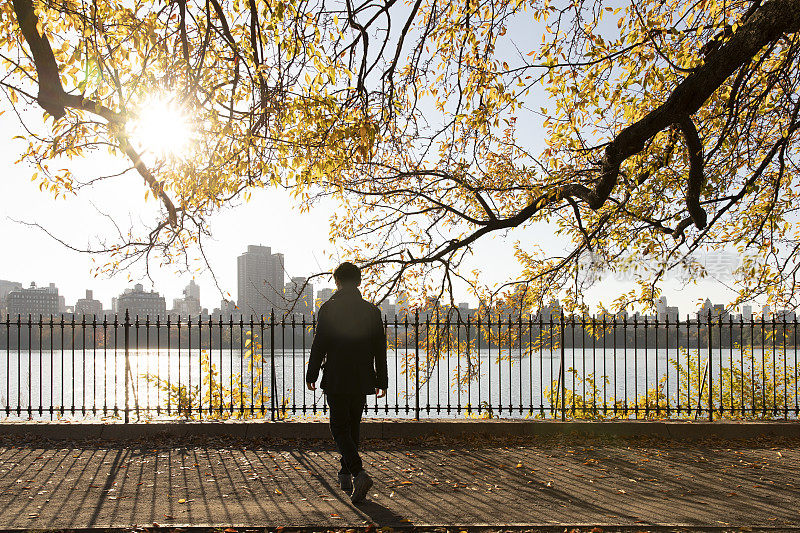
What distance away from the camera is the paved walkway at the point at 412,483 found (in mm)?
4957

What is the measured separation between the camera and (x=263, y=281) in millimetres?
11188

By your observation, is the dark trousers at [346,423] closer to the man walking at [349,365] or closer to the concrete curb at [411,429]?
the man walking at [349,365]

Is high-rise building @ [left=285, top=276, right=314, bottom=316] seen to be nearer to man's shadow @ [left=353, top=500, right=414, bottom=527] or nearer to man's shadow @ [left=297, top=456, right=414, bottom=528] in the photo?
man's shadow @ [left=297, top=456, right=414, bottom=528]

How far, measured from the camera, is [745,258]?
37.4 feet

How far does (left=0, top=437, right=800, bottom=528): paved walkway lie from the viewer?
→ 4.96 m

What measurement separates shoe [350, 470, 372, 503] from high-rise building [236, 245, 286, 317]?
4737 millimetres

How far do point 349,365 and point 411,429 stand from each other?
3577 millimetres

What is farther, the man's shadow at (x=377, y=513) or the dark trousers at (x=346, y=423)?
the dark trousers at (x=346, y=423)

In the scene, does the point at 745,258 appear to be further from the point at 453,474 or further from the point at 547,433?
the point at 453,474

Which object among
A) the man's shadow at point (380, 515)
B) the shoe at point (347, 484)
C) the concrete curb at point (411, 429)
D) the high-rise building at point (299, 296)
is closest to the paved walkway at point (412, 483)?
the man's shadow at point (380, 515)

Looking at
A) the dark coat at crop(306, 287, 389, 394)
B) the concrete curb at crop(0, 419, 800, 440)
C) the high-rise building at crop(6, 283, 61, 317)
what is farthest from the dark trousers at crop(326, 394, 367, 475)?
the high-rise building at crop(6, 283, 61, 317)

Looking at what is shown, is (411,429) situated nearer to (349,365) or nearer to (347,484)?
(347,484)

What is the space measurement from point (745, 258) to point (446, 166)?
Result: 5626 mm

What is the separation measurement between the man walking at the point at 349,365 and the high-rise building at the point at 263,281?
440 centimetres
